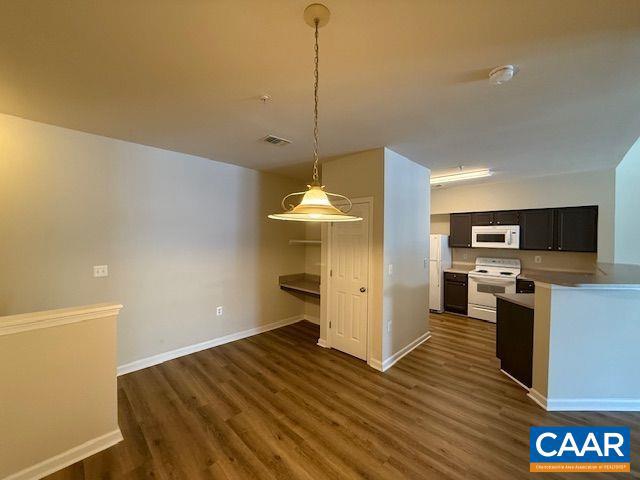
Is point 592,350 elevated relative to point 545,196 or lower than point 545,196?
lower

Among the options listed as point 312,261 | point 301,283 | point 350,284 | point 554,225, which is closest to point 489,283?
point 554,225

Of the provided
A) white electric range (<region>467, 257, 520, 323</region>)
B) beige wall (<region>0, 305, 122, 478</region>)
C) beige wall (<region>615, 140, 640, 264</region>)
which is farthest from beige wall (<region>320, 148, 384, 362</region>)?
beige wall (<region>615, 140, 640, 264</region>)

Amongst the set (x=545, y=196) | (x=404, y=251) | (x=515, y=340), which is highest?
(x=545, y=196)

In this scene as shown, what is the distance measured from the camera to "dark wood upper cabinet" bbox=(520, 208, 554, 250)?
4.50m

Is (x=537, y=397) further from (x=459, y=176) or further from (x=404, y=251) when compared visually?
(x=459, y=176)

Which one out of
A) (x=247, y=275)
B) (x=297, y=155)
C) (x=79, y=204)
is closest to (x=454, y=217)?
(x=297, y=155)

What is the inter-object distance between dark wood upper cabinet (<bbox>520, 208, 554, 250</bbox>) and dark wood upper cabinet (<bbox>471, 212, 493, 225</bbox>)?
1.61ft

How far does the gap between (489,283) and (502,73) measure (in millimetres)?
4174

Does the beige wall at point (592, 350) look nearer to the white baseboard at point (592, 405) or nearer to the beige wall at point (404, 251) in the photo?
the white baseboard at point (592, 405)

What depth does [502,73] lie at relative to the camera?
1693mm

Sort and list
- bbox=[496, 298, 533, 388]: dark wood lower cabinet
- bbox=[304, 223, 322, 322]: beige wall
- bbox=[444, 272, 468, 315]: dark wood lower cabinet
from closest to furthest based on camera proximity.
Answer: bbox=[496, 298, 533, 388]: dark wood lower cabinet → bbox=[304, 223, 322, 322]: beige wall → bbox=[444, 272, 468, 315]: dark wood lower cabinet

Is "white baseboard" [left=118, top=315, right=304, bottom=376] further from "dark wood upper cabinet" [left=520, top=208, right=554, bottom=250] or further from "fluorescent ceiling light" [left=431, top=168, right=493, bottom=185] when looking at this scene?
"dark wood upper cabinet" [left=520, top=208, right=554, bottom=250]

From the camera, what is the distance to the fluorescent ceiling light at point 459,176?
14.1 feet

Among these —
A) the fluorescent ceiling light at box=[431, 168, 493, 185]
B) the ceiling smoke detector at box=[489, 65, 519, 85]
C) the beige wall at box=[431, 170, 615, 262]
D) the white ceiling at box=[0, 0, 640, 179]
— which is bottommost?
the beige wall at box=[431, 170, 615, 262]
